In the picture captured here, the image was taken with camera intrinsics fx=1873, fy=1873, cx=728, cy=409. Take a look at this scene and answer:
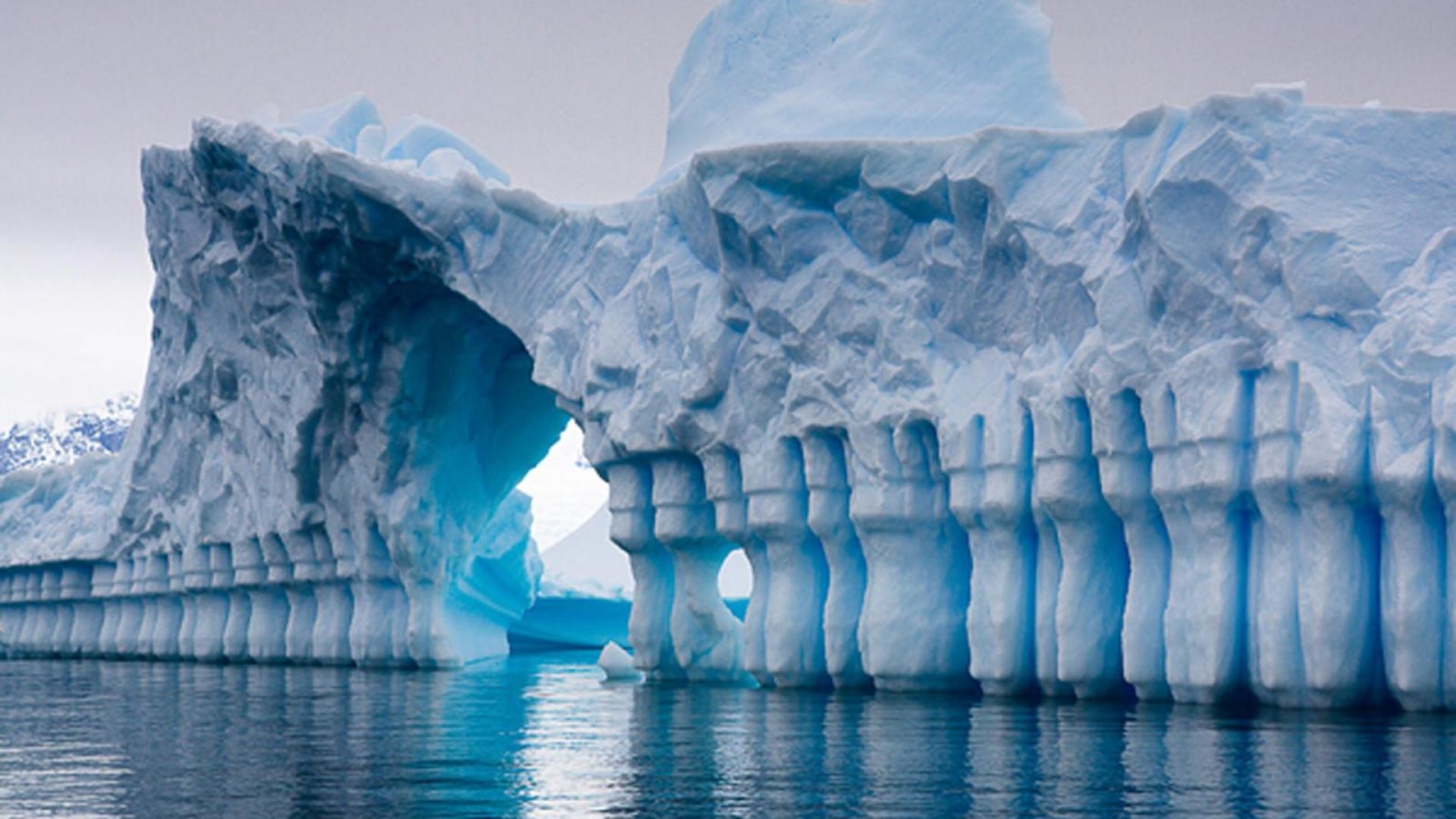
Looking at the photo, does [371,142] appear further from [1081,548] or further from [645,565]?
[1081,548]

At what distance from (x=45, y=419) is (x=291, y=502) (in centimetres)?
6190

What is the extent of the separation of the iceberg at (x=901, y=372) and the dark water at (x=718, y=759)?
39.8 inches

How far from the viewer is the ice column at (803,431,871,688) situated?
51.8 feet

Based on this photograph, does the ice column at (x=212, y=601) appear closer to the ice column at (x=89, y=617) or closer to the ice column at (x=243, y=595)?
the ice column at (x=243, y=595)

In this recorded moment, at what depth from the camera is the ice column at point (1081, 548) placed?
43.0 ft

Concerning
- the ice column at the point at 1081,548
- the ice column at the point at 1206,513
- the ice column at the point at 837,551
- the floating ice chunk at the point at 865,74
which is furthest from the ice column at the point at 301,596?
the ice column at the point at 1206,513

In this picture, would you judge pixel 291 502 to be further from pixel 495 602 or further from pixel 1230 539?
pixel 1230 539

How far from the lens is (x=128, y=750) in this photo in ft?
30.7

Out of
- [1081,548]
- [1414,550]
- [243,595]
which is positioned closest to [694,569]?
[1081,548]

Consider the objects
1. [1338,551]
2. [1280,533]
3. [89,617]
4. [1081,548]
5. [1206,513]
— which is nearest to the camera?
[1338,551]

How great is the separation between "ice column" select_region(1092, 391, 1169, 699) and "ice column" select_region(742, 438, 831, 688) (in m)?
3.99

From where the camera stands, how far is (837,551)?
52.4 feet

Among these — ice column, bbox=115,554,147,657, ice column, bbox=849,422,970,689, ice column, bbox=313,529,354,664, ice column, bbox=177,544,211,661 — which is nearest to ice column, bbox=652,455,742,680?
ice column, bbox=849,422,970,689

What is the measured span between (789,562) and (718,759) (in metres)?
7.94
